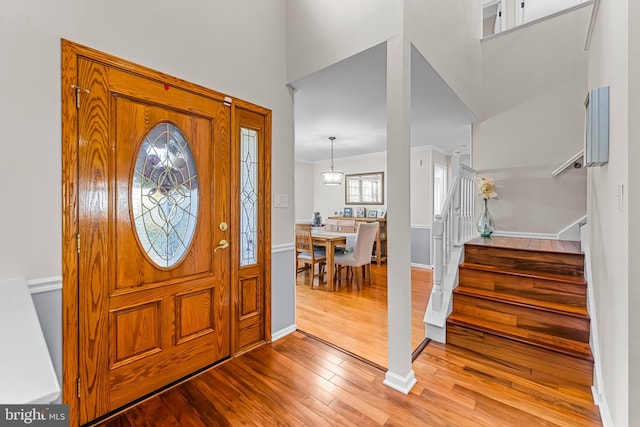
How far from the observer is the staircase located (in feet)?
6.77

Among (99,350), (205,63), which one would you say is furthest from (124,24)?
(99,350)

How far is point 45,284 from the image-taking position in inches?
55.9

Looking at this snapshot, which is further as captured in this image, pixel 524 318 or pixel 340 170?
pixel 340 170

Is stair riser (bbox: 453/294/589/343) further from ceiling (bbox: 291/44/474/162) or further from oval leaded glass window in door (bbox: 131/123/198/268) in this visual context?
oval leaded glass window in door (bbox: 131/123/198/268)

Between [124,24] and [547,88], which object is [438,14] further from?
[124,24]

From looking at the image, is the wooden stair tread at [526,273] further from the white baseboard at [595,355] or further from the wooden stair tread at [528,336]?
the wooden stair tread at [528,336]

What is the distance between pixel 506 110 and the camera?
3562 millimetres

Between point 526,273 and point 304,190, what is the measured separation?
5204mm

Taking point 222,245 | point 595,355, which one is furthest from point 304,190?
point 595,355

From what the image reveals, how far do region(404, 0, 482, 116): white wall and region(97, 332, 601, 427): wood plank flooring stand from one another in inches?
89.8

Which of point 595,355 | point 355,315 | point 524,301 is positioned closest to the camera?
point 595,355

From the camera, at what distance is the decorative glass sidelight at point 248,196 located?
2301 millimetres
